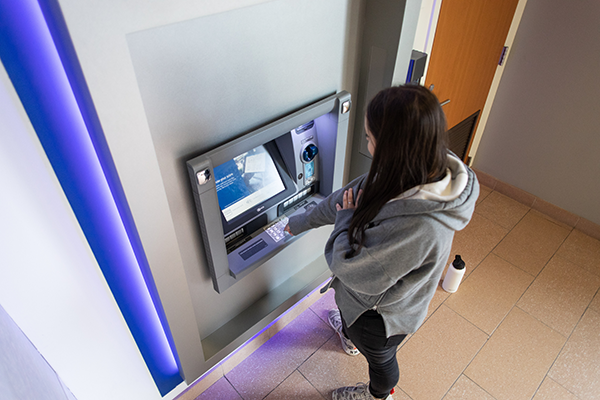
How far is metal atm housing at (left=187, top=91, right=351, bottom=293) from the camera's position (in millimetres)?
1562

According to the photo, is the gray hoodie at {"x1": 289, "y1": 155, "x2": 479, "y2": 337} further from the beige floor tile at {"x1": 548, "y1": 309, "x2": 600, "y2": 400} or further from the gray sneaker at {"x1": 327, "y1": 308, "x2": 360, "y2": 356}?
the beige floor tile at {"x1": 548, "y1": 309, "x2": 600, "y2": 400}

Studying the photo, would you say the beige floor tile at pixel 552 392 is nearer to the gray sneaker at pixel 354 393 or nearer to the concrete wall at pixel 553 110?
the gray sneaker at pixel 354 393

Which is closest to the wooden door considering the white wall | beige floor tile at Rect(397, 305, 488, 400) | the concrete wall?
the concrete wall

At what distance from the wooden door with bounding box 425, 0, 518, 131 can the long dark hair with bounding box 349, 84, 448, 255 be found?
1.14 meters

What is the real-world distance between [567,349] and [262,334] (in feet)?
5.89

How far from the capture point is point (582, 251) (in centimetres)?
296

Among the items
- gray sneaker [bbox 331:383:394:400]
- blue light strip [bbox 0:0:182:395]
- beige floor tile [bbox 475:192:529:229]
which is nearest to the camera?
blue light strip [bbox 0:0:182:395]

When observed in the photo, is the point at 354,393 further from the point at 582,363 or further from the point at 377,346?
the point at 582,363

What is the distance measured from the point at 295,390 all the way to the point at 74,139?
1665 mm

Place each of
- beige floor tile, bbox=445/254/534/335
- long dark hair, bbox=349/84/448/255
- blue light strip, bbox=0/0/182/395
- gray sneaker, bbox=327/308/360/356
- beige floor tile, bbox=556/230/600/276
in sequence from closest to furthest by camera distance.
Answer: blue light strip, bbox=0/0/182/395 < long dark hair, bbox=349/84/448/255 < gray sneaker, bbox=327/308/360/356 < beige floor tile, bbox=445/254/534/335 < beige floor tile, bbox=556/230/600/276

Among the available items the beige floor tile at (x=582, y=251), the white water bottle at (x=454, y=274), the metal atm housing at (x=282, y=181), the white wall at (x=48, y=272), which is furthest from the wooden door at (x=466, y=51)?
the white wall at (x=48, y=272)

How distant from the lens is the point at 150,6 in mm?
1030

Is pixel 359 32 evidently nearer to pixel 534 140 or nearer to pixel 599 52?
pixel 599 52

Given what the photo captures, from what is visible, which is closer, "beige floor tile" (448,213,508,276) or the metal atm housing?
the metal atm housing
